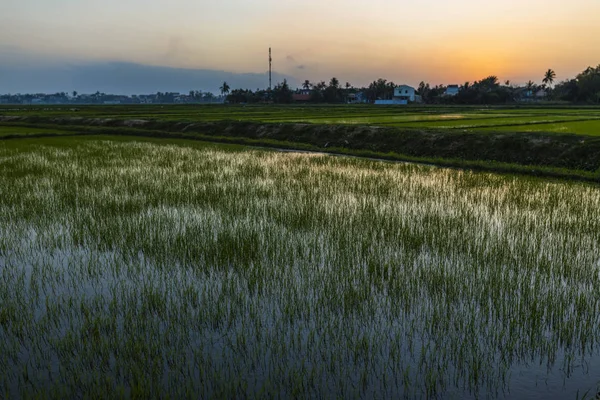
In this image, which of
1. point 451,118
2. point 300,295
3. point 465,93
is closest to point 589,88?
point 465,93

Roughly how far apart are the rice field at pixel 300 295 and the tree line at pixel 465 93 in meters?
53.9

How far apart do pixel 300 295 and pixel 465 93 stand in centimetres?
6101

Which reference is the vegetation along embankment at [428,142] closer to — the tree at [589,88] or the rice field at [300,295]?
the rice field at [300,295]

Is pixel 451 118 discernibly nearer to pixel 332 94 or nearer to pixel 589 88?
pixel 589 88

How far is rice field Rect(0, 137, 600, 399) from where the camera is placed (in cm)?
319

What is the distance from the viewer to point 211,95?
18812 centimetres

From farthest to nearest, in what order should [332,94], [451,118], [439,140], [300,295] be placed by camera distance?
1. [332,94]
2. [451,118]
3. [439,140]
4. [300,295]

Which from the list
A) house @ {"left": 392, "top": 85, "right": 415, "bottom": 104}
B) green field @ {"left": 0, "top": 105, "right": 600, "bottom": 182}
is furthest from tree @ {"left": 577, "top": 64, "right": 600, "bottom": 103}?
green field @ {"left": 0, "top": 105, "right": 600, "bottom": 182}

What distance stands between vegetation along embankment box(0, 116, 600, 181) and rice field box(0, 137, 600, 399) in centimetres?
438

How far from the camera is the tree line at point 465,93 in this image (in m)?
53.9

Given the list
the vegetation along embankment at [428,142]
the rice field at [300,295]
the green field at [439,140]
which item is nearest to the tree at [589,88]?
the green field at [439,140]

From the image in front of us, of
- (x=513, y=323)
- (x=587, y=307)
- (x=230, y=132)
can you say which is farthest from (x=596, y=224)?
(x=230, y=132)

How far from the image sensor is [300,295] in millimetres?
4508

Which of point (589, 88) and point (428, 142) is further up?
point (589, 88)
